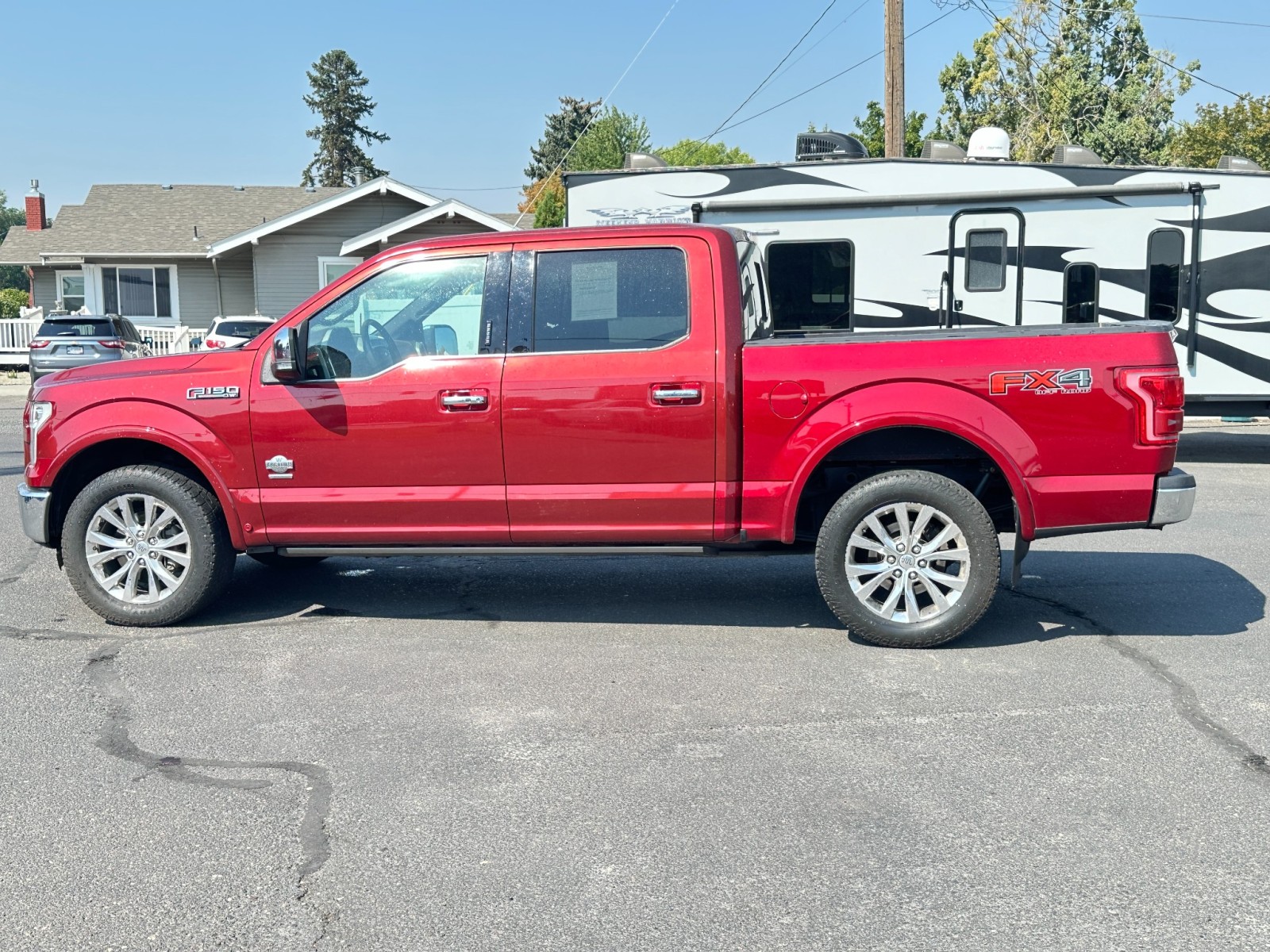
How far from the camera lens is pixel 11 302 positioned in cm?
4691

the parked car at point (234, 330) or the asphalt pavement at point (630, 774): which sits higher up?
the parked car at point (234, 330)

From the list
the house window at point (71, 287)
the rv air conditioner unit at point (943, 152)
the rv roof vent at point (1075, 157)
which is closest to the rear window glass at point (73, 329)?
A: the house window at point (71, 287)

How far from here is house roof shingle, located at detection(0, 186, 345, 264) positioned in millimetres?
32406

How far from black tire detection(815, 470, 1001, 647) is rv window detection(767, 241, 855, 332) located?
24.3 feet

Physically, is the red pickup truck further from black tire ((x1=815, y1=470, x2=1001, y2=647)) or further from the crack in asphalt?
the crack in asphalt

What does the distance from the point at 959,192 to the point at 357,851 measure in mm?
10737

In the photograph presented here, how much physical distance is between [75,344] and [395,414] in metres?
19.2

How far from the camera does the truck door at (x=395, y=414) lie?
233 inches

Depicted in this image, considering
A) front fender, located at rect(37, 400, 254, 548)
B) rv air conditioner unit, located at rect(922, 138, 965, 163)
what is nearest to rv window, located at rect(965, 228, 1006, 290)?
rv air conditioner unit, located at rect(922, 138, 965, 163)

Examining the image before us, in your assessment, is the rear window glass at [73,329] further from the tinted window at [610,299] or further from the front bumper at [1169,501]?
the front bumper at [1169,501]

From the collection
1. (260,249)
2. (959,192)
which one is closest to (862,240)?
(959,192)

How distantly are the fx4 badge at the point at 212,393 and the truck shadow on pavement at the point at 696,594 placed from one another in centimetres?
121

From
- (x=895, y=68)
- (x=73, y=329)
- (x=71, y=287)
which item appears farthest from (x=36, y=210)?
(x=895, y=68)

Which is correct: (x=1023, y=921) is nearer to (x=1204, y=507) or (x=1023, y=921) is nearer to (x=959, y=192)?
Answer: (x=1204, y=507)
